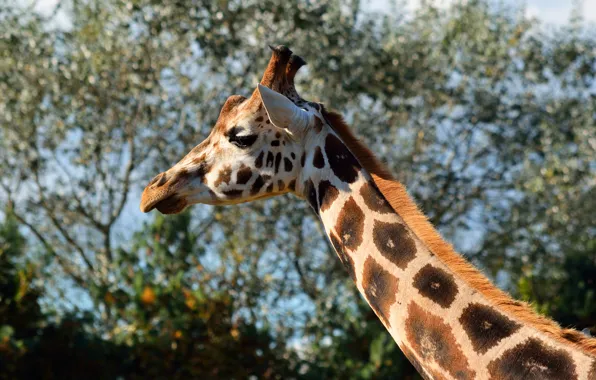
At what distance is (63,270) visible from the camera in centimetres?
1700

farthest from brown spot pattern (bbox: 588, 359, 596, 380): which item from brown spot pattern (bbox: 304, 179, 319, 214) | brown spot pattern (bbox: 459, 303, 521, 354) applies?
brown spot pattern (bbox: 304, 179, 319, 214)

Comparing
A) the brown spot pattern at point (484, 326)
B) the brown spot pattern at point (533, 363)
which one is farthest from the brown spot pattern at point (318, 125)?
the brown spot pattern at point (533, 363)

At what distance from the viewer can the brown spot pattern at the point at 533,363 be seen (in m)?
3.20

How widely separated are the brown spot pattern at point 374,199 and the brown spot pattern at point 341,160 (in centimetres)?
8

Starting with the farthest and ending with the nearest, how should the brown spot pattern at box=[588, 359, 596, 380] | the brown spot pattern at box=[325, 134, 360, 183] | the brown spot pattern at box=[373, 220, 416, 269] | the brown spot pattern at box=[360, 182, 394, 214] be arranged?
the brown spot pattern at box=[325, 134, 360, 183], the brown spot pattern at box=[360, 182, 394, 214], the brown spot pattern at box=[373, 220, 416, 269], the brown spot pattern at box=[588, 359, 596, 380]

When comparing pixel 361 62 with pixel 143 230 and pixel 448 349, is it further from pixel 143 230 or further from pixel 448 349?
pixel 448 349

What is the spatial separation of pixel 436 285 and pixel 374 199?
0.55m

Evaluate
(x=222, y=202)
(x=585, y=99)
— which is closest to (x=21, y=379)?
(x=222, y=202)

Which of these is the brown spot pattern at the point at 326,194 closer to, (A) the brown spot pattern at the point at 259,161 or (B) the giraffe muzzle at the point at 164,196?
(A) the brown spot pattern at the point at 259,161

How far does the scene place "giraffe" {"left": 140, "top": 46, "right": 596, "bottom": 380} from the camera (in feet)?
11.1

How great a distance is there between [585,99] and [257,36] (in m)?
6.62

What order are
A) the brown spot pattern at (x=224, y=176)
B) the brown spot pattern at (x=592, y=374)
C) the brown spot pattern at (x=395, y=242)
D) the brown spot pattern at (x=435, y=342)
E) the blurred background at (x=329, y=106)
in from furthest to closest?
1. the blurred background at (x=329, y=106)
2. the brown spot pattern at (x=224, y=176)
3. the brown spot pattern at (x=395, y=242)
4. the brown spot pattern at (x=435, y=342)
5. the brown spot pattern at (x=592, y=374)

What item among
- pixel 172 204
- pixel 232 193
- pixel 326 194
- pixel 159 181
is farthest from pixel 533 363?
pixel 159 181

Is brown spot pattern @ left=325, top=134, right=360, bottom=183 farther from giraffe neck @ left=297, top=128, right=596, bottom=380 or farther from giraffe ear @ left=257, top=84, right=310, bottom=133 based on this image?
giraffe ear @ left=257, top=84, right=310, bottom=133
